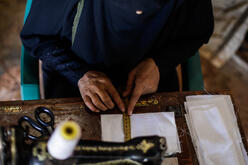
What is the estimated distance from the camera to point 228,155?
0.88 meters

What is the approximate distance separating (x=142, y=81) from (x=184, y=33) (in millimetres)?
337

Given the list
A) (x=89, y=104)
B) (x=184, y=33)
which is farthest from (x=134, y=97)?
(x=184, y=33)

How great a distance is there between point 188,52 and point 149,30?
29 centimetres

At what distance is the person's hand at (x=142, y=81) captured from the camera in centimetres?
91

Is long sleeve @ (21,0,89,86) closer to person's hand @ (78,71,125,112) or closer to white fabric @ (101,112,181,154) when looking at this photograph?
person's hand @ (78,71,125,112)

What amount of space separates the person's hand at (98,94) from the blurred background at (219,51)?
998 millimetres

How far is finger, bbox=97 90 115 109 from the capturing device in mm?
879

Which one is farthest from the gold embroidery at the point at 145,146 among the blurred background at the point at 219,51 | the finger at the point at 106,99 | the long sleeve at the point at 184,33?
the blurred background at the point at 219,51

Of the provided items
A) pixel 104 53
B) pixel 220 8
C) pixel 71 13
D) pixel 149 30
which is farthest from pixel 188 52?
pixel 220 8

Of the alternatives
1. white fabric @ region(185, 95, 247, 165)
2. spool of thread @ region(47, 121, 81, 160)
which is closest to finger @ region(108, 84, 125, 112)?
white fabric @ region(185, 95, 247, 165)

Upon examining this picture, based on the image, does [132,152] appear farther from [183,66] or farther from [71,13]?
[183,66]

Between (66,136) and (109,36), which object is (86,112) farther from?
(66,136)

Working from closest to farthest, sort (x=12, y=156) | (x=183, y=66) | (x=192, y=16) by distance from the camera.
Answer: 1. (x=12, y=156)
2. (x=192, y=16)
3. (x=183, y=66)

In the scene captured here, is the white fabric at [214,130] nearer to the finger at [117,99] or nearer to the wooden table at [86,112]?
the wooden table at [86,112]
